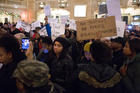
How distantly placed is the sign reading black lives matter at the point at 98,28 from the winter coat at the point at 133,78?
1114 millimetres

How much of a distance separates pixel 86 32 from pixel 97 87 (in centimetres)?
155

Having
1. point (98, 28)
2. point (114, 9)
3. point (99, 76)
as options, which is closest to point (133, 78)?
point (99, 76)

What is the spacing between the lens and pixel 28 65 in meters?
1.61

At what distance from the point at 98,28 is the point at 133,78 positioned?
1.38 metres

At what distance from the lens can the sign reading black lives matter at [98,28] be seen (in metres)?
3.30

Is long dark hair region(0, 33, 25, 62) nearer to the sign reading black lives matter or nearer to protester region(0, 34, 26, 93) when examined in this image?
protester region(0, 34, 26, 93)

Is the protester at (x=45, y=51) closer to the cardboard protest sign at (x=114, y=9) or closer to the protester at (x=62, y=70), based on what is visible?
the protester at (x=62, y=70)

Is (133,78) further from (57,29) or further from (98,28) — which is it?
(57,29)

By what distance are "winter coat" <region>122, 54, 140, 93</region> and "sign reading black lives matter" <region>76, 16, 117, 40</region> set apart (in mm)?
1114

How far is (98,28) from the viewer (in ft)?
11.1

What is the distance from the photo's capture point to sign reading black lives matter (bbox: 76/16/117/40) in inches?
130

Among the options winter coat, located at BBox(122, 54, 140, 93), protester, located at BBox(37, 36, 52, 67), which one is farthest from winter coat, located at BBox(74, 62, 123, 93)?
protester, located at BBox(37, 36, 52, 67)

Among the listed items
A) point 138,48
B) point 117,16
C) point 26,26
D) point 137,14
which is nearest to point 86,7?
point 137,14

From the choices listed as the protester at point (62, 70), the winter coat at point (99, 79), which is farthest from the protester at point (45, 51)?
the winter coat at point (99, 79)
